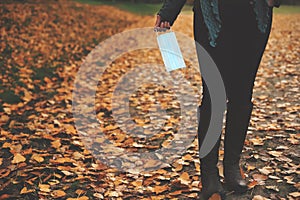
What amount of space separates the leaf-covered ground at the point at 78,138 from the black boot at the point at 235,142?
95 mm

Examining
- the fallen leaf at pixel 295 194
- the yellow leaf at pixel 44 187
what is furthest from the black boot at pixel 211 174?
the yellow leaf at pixel 44 187

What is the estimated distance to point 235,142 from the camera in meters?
2.79

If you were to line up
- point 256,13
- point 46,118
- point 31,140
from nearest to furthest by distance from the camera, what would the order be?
point 256,13, point 31,140, point 46,118

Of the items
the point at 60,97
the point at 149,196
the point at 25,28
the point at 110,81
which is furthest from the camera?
the point at 25,28

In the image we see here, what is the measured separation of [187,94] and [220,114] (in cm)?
314

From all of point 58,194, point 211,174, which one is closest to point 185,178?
point 211,174

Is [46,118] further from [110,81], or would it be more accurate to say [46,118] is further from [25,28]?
[25,28]

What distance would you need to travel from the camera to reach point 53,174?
336cm

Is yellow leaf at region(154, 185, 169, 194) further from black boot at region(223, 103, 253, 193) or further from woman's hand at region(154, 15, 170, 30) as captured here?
woman's hand at region(154, 15, 170, 30)

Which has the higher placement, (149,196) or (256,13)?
(256,13)

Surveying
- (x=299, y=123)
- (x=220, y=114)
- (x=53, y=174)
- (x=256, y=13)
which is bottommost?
(x=53, y=174)

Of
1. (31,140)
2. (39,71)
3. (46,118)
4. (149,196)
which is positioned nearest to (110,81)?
(39,71)

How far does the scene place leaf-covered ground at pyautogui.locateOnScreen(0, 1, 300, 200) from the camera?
3076mm

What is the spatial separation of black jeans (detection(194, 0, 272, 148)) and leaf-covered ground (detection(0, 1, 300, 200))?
35.7 inches
